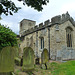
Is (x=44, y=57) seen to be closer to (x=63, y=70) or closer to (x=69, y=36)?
(x=63, y=70)

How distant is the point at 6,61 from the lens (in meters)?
4.14

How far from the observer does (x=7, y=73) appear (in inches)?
165

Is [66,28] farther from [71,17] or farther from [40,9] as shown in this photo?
[40,9]

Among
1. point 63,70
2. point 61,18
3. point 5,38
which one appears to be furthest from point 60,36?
point 5,38

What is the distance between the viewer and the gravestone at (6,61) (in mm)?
4055

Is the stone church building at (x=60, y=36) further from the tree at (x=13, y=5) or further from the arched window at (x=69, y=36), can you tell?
the tree at (x=13, y=5)

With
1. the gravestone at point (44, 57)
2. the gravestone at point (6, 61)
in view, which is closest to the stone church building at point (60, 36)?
the gravestone at point (44, 57)

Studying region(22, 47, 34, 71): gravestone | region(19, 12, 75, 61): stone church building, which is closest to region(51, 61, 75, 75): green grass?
region(22, 47, 34, 71): gravestone

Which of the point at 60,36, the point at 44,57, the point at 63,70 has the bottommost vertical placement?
the point at 63,70

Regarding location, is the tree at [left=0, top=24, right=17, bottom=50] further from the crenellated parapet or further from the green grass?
the crenellated parapet

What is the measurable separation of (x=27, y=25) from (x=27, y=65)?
1827cm

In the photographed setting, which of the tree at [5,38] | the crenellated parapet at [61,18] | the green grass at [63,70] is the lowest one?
the green grass at [63,70]

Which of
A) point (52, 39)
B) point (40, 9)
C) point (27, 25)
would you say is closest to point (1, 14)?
point (40, 9)

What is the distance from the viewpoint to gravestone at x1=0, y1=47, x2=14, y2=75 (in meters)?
4.05
